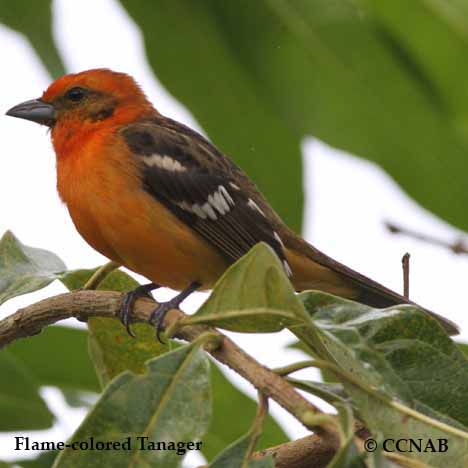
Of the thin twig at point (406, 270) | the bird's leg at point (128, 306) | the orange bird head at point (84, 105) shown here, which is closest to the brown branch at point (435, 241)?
the thin twig at point (406, 270)

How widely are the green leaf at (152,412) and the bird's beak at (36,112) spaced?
11.1ft

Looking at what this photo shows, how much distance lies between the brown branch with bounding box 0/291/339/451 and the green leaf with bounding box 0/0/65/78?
1033 mm

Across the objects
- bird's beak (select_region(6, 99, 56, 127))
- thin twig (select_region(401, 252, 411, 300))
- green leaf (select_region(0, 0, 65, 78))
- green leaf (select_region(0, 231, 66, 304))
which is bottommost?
green leaf (select_region(0, 231, 66, 304))

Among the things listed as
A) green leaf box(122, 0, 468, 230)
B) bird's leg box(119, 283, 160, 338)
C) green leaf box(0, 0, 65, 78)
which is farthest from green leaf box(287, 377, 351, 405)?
green leaf box(0, 0, 65, 78)

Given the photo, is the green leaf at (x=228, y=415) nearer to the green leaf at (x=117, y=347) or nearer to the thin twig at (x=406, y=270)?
the green leaf at (x=117, y=347)

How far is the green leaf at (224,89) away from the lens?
385 centimetres

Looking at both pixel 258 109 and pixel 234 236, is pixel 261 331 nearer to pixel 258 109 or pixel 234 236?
pixel 258 109

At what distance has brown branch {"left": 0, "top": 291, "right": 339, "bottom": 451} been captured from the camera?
2.40 meters

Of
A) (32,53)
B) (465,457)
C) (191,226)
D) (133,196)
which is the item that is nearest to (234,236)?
(191,226)

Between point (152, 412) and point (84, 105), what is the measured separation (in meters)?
3.47

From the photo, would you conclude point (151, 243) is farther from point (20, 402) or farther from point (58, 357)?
point (20, 402)

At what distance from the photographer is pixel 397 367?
271 cm

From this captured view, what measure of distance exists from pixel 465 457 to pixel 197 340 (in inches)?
29.6

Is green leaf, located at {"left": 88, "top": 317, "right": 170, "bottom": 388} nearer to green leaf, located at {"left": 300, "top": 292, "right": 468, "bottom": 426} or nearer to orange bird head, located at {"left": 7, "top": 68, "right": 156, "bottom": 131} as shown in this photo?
green leaf, located at {"left": 300, "top": 292, "right": 468, "bottom": 426}
